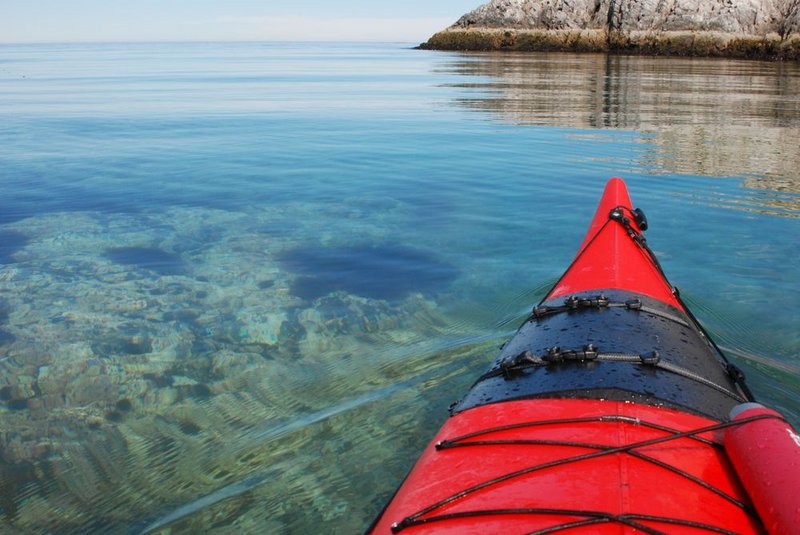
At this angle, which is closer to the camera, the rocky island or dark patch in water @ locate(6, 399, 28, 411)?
dark patch in water @ locate(6, 399, 28, 411)

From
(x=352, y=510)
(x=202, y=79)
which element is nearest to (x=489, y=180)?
(x=352, y=510)

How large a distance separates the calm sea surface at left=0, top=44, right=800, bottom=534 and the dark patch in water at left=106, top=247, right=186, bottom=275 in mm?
43

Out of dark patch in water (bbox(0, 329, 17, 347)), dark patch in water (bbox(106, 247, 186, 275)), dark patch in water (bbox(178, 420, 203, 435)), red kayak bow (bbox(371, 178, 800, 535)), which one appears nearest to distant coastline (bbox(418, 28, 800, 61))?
dark patch in water (bbox(106, 247, 186, 275))

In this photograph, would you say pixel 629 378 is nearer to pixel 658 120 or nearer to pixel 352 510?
pixel 352 510

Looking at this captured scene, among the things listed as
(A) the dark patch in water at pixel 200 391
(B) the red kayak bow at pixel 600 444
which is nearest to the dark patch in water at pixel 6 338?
(A) the dark patch in water at pixel 200 391

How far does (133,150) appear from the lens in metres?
16.7

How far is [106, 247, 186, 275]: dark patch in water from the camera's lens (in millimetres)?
8469

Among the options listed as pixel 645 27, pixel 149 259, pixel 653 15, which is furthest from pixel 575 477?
pixel 653 15

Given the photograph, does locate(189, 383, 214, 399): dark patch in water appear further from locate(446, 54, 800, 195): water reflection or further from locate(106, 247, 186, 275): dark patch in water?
locate(446, 54, 800, 195): water reflection

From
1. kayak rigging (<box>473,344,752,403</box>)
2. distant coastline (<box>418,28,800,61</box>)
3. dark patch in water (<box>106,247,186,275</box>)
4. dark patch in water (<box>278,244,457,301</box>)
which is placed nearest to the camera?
kayak rigging (<box>473,344,752,403</box>)

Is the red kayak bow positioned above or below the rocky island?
below

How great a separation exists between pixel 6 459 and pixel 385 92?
29.0 m

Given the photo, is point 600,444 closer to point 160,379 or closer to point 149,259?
point 160,379

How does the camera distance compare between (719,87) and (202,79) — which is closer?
(719,87)
